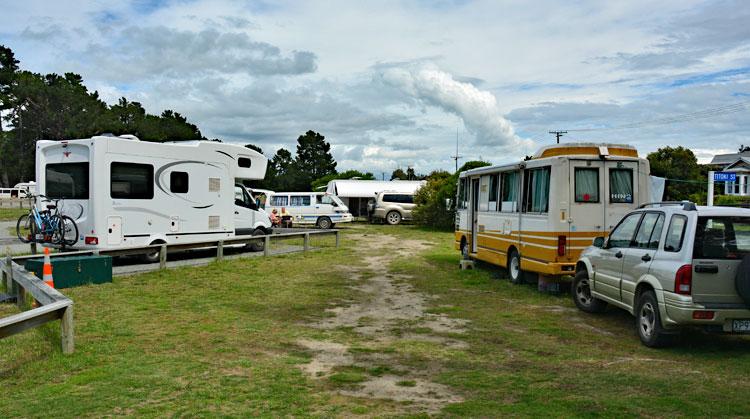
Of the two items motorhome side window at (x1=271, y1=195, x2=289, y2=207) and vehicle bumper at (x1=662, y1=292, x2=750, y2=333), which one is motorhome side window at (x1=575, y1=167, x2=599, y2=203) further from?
motorhome side window at (x1=271, y1=195, x2=289, y2=207)

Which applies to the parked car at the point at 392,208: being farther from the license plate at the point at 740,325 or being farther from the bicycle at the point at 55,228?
the license plate at the point at 740,325

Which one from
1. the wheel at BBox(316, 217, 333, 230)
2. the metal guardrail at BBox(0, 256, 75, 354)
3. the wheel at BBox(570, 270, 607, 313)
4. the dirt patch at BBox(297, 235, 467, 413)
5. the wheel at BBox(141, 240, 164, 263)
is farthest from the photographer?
the wheel at BBox(316, 217, 333, 230)

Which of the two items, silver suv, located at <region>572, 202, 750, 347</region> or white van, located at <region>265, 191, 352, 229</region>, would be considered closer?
silver suv, located at <region>572, 202, 750, 347</region>

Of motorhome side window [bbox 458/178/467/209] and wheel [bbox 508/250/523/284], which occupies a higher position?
motorhome side window [bbox 458/178/467/209]

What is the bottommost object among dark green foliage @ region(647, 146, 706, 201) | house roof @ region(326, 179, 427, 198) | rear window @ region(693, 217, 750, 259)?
rear window @ region(693, 217, 750, 259)

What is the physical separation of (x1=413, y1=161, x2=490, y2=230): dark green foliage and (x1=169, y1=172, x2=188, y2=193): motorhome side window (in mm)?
17376

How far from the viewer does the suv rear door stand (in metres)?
6.62

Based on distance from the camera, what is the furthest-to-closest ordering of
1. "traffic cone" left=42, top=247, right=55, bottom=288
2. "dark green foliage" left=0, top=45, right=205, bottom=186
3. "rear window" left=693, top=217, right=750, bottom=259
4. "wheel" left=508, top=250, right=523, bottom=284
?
"dark green foliage" left=0, top=45, right=205, bottom=186, "wheel" left=508, top=250, right=523, bottom=284, "traffic cone" left=42, top=247, right=55, bottom=288, "rear window" left=693, top=217, right=750, bottom=259

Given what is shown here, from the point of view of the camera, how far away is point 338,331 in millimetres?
8086

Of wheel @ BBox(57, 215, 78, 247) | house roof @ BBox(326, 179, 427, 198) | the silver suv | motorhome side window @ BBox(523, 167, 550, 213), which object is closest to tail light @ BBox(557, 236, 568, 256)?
motorhome side window @ BBox(523, 167, 550, 213)

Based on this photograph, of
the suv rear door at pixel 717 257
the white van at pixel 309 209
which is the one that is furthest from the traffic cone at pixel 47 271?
the white van at pixel 309 209

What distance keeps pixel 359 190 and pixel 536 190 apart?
2929cm

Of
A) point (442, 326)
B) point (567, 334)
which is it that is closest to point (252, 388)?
point (442, 326)

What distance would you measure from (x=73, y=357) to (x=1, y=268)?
17.0ft
